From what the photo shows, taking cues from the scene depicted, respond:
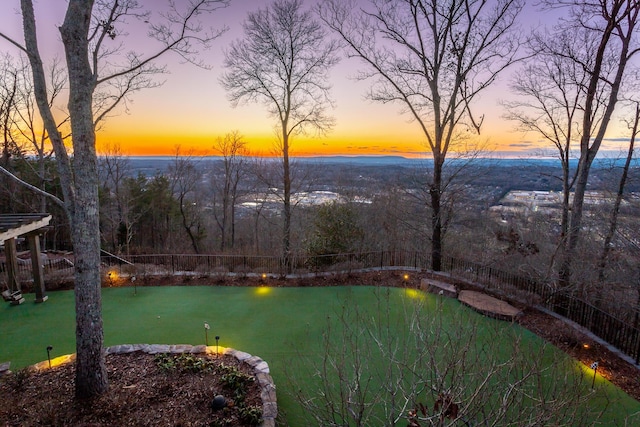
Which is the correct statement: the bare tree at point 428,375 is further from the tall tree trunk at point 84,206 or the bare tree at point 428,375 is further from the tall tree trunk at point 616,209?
the tall tree trunk at point 616,209

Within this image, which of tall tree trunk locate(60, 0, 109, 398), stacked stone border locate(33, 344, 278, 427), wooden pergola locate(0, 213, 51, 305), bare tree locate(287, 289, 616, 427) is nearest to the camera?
bare tree locate(287, 289, 616, 427)

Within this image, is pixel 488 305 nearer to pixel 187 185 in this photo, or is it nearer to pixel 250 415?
pixel 250 415

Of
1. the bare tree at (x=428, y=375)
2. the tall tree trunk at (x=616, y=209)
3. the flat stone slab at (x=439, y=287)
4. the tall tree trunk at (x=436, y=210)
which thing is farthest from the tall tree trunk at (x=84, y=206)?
the tall tree trunk at (x=616, y=209)

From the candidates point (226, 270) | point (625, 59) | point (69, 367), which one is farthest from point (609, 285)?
point (69, 367)

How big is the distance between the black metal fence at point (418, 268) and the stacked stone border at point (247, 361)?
4.00m

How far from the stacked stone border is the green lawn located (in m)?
0.22

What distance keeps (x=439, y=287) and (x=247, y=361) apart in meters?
5.15

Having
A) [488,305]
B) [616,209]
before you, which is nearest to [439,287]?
[488,305]

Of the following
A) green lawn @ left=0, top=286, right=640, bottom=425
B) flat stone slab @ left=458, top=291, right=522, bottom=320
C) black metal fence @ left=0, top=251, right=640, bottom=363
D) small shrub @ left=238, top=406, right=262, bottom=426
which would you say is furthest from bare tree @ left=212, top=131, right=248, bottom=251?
small shrub @ left=238, top=406, right=262, bottom=426

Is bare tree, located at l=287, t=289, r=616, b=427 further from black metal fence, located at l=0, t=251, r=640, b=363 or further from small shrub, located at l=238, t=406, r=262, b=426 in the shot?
black metal fence, located at l=0, t=251, r=640, b=363

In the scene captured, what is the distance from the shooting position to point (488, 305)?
7.39 m

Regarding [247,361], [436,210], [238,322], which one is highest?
[436,210]

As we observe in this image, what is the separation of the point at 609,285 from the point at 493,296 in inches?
88.4

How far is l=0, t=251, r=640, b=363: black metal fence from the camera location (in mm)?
6059
